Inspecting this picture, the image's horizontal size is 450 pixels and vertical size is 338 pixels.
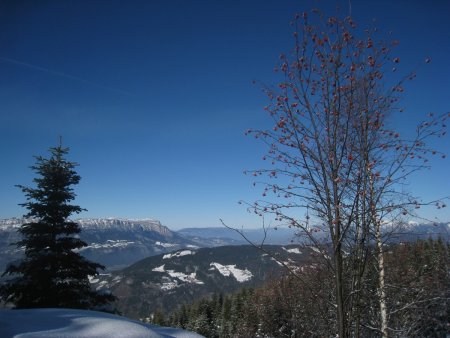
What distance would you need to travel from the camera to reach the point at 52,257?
13336 millimetres

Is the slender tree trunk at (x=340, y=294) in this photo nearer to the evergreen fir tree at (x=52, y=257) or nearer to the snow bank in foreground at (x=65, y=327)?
the snow bank in foreground at (x=65, y=327)

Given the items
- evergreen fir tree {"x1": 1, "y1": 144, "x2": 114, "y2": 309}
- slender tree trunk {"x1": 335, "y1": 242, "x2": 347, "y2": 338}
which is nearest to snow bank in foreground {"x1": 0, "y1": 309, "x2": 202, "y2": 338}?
slender tree trunk {"x1": 335, "y1": 242, "x2": 347, "y2": 338}

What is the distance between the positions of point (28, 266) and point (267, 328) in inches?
1104

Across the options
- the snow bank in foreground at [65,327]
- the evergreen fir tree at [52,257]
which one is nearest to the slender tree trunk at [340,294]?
the snow bank in foreground at [65,327]

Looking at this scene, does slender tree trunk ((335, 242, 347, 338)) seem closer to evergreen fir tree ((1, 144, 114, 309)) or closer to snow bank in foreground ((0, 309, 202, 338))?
snow bank in foreground ((0, 309, 202, 338))

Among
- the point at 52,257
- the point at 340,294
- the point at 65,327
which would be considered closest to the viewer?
the point at 65,327

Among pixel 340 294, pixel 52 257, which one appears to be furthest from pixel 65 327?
pixel 52 257

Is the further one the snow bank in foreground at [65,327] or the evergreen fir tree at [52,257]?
the evergreen fir tree at [52,257]

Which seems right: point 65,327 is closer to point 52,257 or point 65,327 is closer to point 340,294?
point 340,294

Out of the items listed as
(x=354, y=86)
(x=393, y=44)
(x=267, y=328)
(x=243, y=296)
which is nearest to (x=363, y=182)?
(x=354, y=86)

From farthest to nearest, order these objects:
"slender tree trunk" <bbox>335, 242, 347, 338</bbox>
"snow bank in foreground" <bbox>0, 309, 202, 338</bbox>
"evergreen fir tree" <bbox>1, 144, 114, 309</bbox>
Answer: "evergreen fir tree" <bbox>1, 144, 114, 309</bbox>, "slender tree trunk" <bbox>335, 242, 347, 338</bbox>, "snow bank in foreground" <bbox>0, 309, 202, 338</bbox>

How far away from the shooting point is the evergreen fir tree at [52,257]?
41.9ft

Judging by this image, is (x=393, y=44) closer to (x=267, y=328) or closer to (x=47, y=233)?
(x=47, y=233)

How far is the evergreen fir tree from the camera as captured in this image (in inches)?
502
